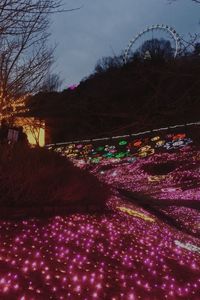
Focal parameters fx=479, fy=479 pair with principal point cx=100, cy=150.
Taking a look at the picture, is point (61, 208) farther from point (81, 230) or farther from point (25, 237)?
point (25, 237)

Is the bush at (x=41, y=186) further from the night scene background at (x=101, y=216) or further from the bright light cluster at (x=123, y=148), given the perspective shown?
the bright light cluster at (x=123, y=148)

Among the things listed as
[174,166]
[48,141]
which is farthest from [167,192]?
[48,141]

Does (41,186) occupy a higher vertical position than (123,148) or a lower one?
higher

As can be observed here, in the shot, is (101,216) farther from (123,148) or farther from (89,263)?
(123,148)

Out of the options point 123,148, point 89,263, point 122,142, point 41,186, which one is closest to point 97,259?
point 89,263

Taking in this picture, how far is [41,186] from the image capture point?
7.94 meters

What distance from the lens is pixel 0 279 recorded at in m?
5.05

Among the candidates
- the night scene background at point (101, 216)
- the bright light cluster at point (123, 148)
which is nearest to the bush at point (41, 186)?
the night scene background at point (101, 216)

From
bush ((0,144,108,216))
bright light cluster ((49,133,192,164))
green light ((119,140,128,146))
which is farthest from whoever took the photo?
green light ((119,140,128,146))

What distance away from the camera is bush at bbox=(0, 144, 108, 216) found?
754cm

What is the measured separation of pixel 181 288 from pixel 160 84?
2.61m

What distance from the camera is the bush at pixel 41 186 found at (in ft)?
24.7

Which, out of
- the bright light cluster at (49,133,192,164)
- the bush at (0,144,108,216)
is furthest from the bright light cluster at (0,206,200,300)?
the bright light cluster at (49,133,192,164)

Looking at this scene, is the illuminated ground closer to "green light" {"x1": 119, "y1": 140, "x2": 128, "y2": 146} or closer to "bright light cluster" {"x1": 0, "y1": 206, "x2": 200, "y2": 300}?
"bright light cluster" {"x1": 0, "y1": 206, "x2": 200, "y2": 300}
